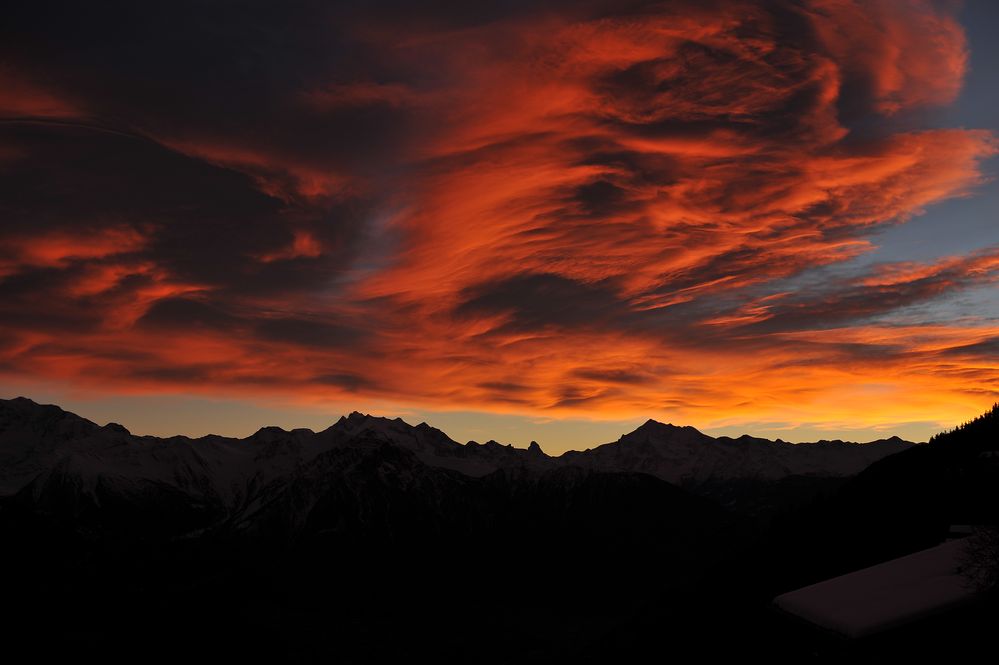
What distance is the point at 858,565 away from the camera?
182 meters

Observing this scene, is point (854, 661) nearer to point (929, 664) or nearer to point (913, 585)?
point (929, 664)

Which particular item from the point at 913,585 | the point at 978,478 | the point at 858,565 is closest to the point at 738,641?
the point at 858,565

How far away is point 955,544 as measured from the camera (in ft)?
108

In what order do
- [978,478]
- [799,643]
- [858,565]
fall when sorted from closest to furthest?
[799,643]
[978,478]
[858,565]

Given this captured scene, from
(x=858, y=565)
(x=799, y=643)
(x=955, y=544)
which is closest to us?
(x=955, y=544)

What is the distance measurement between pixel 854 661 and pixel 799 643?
756 cm

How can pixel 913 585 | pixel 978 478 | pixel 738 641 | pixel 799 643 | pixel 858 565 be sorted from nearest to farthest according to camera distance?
pixel 913 585 < pixel 799 643 < pixel 978 478 < pixel 858 565 < pixel 738 641

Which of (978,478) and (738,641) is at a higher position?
(978,478)

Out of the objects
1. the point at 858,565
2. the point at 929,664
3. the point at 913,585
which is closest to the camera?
the point at 929,664

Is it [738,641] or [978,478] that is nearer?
[978,478]

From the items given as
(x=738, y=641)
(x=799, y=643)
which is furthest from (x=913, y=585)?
(x=738, y=641)

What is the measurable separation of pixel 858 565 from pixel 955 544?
168 metres

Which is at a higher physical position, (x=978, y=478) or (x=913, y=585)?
(x=978, y=478)

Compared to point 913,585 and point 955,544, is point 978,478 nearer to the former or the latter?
point 955,544
